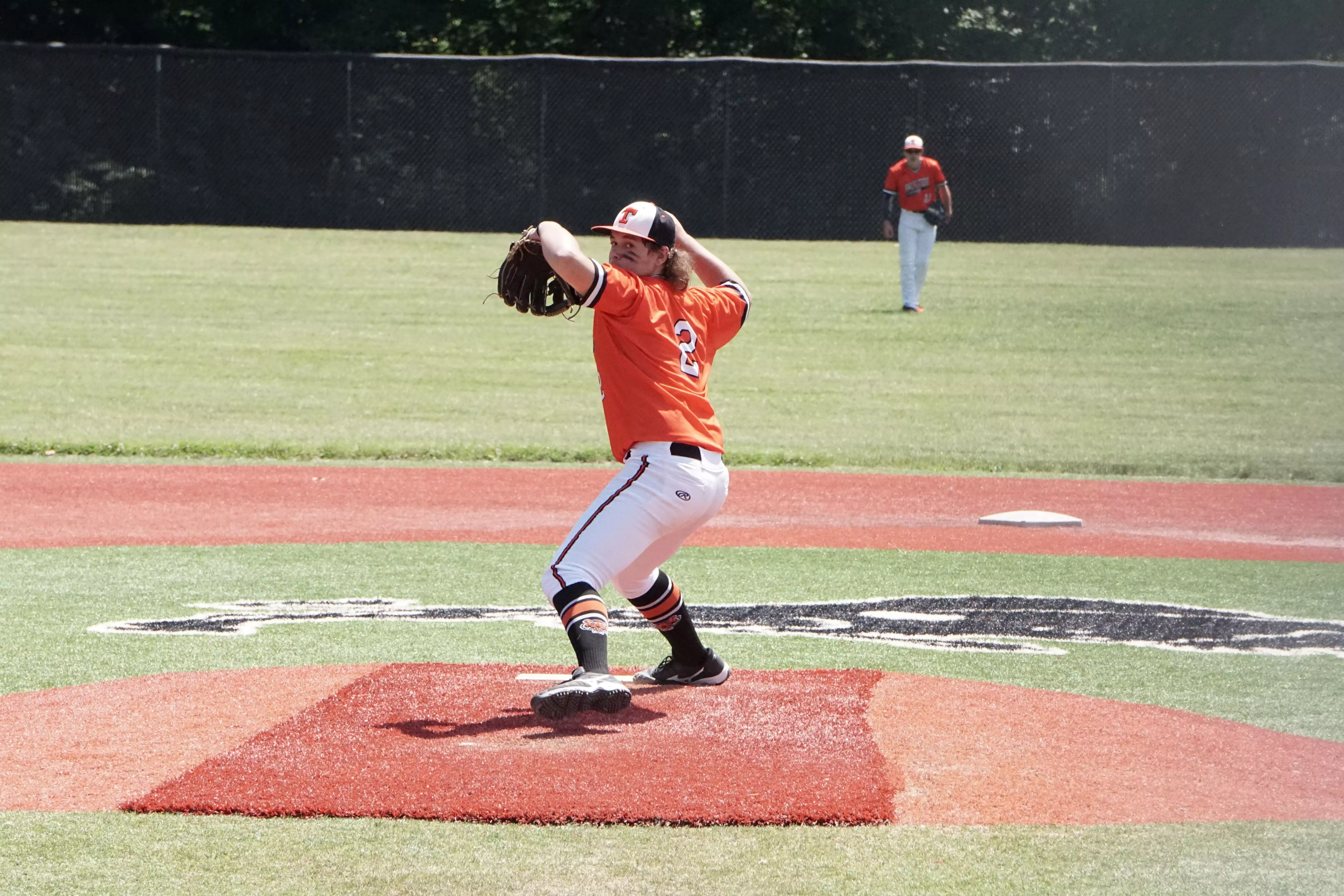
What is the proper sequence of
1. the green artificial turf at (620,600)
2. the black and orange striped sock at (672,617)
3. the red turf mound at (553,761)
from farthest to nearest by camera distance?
1. the green artificial turf at (620,600)
2. the black and orange striped sock at (672,617)
3. the red turf mound at (553,761)

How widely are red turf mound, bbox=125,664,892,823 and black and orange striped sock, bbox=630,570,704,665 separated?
13cm

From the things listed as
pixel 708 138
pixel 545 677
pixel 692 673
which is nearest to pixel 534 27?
pixel 708 138

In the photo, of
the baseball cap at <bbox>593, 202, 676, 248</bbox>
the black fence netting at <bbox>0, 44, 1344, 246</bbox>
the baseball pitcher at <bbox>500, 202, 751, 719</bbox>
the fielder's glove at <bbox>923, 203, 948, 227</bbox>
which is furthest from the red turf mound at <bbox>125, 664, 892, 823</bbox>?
the black fence netting at <bbox>0, 44, 1344, 246</bbox>

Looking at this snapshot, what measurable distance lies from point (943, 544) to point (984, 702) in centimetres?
441

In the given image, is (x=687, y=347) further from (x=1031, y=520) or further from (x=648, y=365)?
(x=1031, y=520)

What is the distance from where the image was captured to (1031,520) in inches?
441

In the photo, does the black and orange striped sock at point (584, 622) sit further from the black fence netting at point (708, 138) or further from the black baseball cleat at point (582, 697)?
the black fence netting at point (708, 138)

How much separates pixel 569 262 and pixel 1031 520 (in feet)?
21.8

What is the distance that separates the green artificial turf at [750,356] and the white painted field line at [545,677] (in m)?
8.25

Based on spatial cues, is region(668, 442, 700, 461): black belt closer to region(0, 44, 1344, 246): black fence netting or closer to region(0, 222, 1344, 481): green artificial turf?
region(0, 222, 1344, 481): green artificial turf

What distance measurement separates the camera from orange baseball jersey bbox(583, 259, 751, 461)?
5.48 m

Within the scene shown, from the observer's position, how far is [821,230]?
27000mm

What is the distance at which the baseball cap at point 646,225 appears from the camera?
5566mm

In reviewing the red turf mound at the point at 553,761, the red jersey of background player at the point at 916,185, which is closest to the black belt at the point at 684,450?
the red turf mound at the point at 553,761
